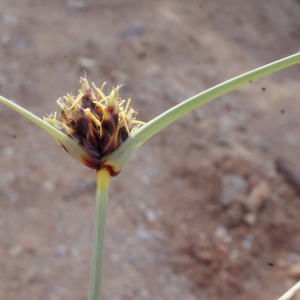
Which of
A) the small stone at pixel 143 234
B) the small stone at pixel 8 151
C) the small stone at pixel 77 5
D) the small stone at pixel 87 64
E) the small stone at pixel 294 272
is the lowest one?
the small stone at pixel 294 272

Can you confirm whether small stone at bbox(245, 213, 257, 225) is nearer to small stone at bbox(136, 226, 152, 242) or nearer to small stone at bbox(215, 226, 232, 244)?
small stone at bbox(215, 226, 232, 244)

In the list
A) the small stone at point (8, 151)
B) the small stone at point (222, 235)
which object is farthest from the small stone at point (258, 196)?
the small stone at point (8, 151)

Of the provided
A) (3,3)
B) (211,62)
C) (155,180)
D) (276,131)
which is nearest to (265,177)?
(276,131)

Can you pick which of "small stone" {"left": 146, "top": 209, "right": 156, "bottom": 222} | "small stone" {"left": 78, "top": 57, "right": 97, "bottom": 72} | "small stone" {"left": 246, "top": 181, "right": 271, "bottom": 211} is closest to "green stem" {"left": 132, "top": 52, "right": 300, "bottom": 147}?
"small stone" {"left": 146, "top": 209, "right": 156, "bottom": 222}

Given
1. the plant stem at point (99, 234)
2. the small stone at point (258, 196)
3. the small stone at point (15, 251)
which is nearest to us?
the plant stem at point (99, 234)

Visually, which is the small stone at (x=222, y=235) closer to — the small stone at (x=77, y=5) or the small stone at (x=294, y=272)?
the small stone at (x=294, y=272)
